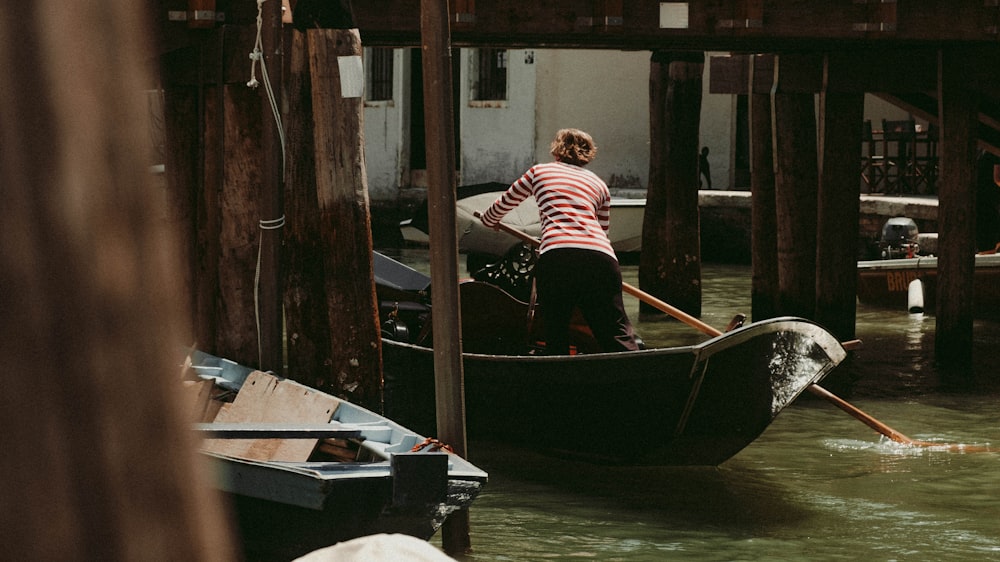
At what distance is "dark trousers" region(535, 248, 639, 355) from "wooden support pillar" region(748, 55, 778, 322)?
14.6 ft

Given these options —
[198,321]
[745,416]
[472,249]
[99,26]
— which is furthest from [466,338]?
[472,249]

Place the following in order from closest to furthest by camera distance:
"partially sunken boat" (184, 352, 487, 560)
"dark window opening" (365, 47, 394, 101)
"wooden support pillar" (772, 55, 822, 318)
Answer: "partially sunken boat" (184, 352, 487, 560)
"wooden support pillar" (772, 55, 822, 318)
"dark window opening" (365, 47, 394, 101)

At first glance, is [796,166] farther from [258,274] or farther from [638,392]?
[258,274]

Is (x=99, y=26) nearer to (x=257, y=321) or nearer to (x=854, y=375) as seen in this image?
(x=257, y=321)

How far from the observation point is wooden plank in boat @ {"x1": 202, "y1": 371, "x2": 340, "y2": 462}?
5266 mm

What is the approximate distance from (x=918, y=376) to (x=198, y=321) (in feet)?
16.7

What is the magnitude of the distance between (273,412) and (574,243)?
1622 millimetres

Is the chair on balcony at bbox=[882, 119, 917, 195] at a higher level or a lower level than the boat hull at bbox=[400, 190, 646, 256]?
higher

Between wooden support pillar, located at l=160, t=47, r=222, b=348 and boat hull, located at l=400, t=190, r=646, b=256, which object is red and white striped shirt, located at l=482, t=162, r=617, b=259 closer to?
wooden support pillar, located at l=160, t=47, r=222, b=348

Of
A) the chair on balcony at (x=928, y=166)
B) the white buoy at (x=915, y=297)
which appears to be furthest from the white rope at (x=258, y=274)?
the chair on balcony at (x=928, y=166)

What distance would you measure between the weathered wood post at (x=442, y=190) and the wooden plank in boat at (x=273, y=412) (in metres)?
0.76

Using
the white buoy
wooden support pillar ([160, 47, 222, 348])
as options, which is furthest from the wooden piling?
the white buoy

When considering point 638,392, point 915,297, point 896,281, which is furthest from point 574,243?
point 896,281

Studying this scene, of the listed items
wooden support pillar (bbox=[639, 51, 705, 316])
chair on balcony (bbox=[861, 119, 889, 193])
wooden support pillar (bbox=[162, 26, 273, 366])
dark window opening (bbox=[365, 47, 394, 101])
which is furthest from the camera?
dark window opening (bbox=[365, 47, 394, 101])
